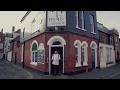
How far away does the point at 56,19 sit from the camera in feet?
37.4

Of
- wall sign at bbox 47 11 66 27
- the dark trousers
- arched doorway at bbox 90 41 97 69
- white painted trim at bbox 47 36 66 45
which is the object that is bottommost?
the dark trousers

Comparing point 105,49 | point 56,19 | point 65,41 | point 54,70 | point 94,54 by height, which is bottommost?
point 54,70

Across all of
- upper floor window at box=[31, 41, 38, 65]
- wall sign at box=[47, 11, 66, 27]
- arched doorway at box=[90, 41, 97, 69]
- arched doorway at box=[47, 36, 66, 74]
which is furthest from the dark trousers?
arched doorway at box=[90, 41, 97, 69]

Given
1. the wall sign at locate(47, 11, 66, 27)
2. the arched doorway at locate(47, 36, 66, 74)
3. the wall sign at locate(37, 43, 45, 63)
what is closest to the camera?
the arched doorway at locate(47, 36, 66, 74)

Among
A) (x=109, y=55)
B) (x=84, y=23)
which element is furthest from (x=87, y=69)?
(x=109, y=55)

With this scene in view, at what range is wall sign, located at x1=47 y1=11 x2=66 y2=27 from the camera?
11.3 meters

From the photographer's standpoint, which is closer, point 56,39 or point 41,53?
point 56,39

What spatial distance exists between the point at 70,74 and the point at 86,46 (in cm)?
381

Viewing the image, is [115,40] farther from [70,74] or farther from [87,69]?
[70,74]

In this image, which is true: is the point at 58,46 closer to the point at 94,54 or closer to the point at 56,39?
the point at 56,39

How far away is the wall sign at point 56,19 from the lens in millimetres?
11297

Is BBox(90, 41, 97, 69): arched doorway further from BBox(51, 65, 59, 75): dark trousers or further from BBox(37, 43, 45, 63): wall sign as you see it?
Answer: BBox(37, 43, 45, 63): wall sign

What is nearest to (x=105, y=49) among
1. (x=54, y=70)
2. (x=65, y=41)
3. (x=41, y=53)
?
(x=65, y=41)

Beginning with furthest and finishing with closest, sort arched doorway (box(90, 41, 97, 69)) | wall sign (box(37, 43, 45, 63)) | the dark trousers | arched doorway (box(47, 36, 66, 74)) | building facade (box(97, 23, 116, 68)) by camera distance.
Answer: building facade (box(97, 23, 116, 68)) < arched doorway (box(90, 41, 97, 69)) < wall sign (box(37, 43, 45, 63)) < arched doorway (box(47, 36, 66, 74)) < the dark trousers
